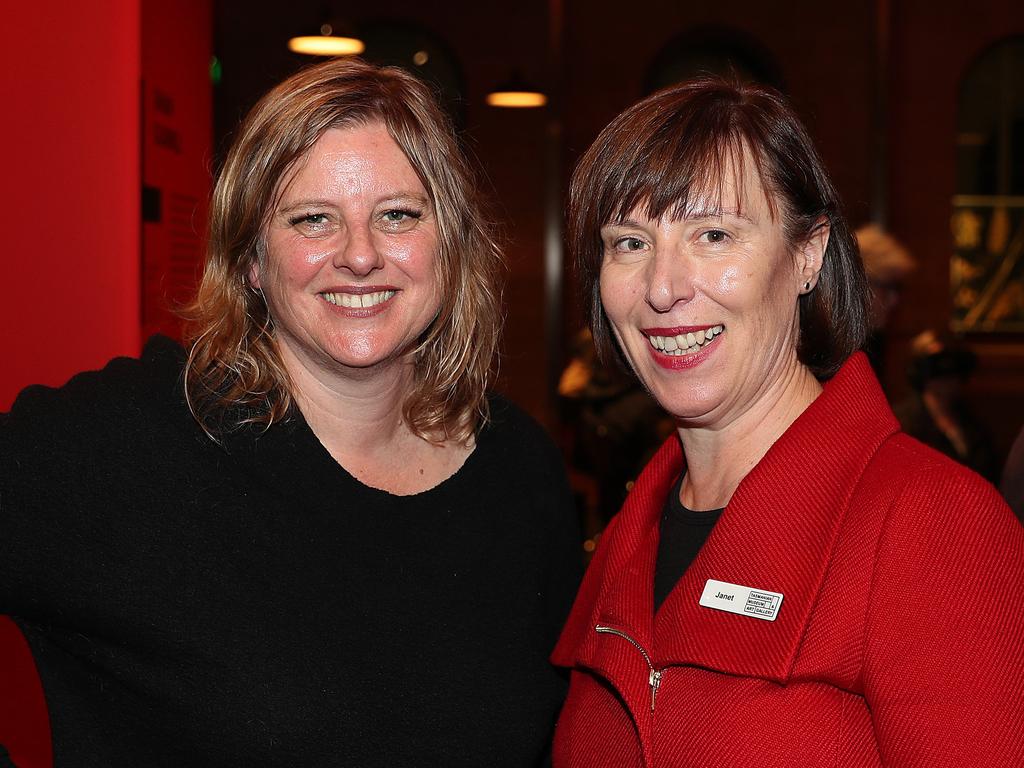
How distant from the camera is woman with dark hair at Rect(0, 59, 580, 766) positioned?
1762mm

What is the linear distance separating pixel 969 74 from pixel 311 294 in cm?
894

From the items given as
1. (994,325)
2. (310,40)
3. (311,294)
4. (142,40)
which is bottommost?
(994,325)

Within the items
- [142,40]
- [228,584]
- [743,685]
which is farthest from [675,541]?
[142,40]

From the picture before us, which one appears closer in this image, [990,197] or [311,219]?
[311,219]

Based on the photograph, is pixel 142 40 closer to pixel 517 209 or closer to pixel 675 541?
pixel 675 541

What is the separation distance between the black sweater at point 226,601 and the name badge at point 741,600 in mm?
567

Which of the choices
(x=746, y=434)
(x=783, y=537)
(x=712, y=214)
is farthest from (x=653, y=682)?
(x=712, y=214)

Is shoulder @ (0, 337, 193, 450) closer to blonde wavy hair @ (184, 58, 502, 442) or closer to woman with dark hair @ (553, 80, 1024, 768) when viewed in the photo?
blonde wavy hair @ (184, 58, 502, 442)

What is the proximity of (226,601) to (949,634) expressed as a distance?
3.58 ft

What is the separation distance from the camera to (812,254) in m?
1.74

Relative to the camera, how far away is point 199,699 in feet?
5.79

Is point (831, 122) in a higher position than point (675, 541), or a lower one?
higher

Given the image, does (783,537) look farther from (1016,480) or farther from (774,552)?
(1016,480)

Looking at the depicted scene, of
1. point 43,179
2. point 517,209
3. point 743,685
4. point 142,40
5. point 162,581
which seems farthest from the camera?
point 517,209
